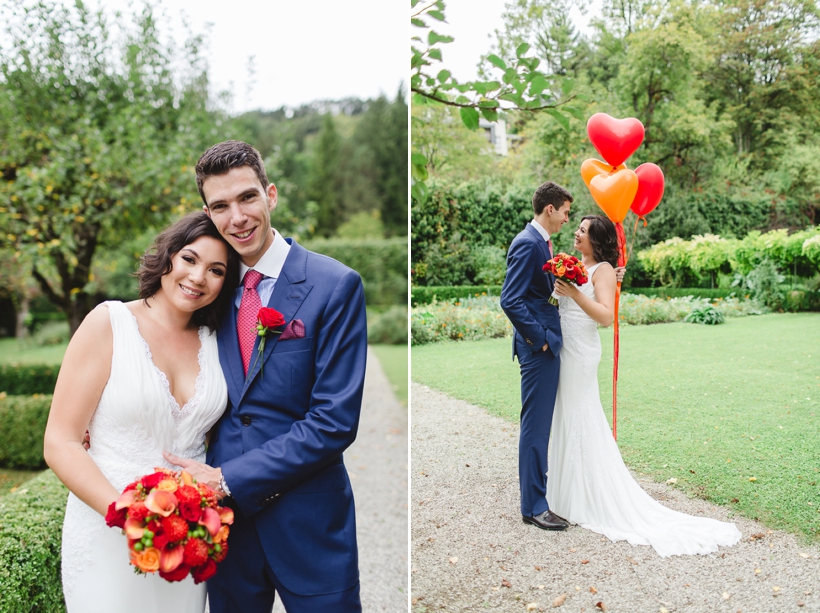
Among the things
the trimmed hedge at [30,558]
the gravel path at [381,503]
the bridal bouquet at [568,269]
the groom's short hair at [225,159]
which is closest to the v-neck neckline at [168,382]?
the groom's short hair at [225,159]

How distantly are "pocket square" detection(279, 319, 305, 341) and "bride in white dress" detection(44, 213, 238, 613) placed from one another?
29 centimetres

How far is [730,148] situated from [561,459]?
1.86 m

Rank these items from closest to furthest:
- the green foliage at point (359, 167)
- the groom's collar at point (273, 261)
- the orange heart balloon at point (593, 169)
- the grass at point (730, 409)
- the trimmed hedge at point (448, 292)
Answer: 1. the groom's collar at point (273, 261)
2. the grass at point (730, 409)
3. the orange heart balloon at point (593, 169)
4. the trimmed hedge at point (448, 292)
5. the green foliage at point (359, 167)

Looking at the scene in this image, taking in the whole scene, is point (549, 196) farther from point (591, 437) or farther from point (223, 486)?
point (223, 486)

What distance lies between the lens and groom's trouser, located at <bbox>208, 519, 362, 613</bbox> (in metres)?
1.96

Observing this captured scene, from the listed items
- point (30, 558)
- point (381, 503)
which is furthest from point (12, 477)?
point (30, 558)

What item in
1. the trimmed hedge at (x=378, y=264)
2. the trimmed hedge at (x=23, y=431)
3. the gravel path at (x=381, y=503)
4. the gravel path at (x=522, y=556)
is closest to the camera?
the gravel path at (x=522, y=556)

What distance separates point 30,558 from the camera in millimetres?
2770

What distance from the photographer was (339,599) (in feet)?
6.44

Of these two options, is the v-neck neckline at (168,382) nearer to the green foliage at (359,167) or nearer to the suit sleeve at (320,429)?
the suit sleeve at (320,429)

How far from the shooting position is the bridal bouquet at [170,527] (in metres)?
1.51

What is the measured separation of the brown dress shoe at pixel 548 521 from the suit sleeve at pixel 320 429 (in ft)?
5.94

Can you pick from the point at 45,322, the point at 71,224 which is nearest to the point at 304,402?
the point at 71,224

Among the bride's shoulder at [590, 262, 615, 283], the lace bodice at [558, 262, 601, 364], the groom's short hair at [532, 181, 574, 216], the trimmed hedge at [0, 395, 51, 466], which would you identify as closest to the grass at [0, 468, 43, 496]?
the trimmed hedge at [0, 395, 51, 466]
